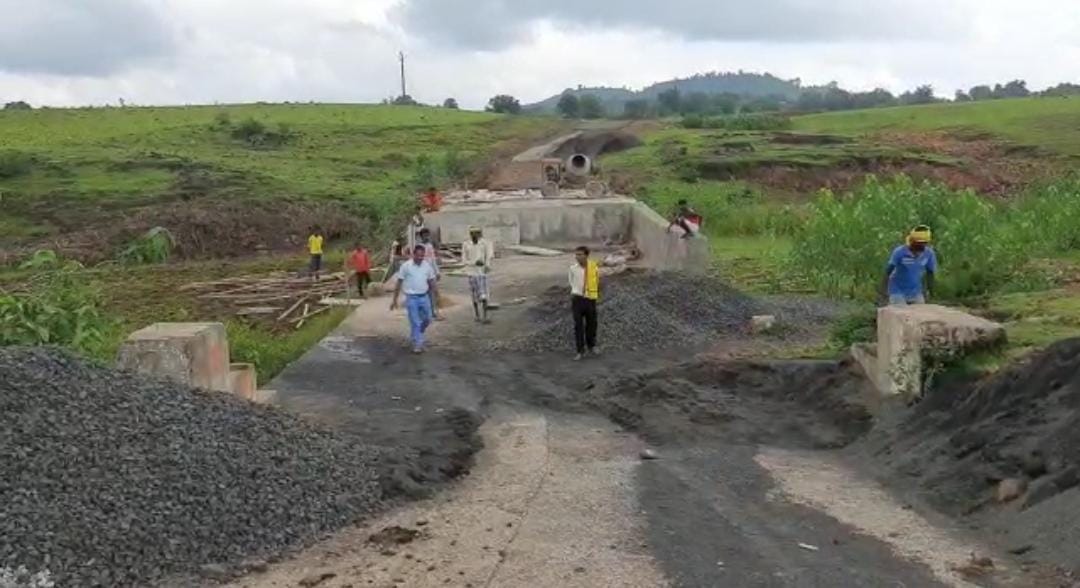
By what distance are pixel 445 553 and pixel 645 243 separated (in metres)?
19.0

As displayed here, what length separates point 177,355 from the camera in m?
12.0

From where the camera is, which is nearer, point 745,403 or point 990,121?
point 745,403

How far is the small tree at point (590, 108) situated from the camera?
10701 cm

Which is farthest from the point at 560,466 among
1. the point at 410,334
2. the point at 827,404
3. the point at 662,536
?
the point at 410,334

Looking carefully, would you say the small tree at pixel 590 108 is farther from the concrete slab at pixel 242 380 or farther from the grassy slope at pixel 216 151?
the concrete slab at pixel 242 380

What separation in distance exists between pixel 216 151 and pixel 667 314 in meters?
42.6

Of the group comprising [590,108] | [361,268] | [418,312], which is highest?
[590,108]

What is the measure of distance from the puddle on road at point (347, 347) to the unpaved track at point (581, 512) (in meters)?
1.55

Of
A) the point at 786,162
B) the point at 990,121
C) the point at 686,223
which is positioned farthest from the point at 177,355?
the point at 990,121

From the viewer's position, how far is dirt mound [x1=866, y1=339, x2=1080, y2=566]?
918 centimetres

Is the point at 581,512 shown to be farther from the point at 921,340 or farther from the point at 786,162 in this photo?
the point at 786,162

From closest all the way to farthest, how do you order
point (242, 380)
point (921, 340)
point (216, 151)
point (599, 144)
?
1. point (921, 340)
2. point (242, 380)
3. point (216, 151)
4. point (599, 144)

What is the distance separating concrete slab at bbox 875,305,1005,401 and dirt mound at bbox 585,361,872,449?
1.67ft

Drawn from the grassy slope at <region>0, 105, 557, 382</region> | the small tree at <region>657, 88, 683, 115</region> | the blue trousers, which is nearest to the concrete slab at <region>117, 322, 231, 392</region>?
the grassy slope at <region>0, 105, 557, 382</region>
